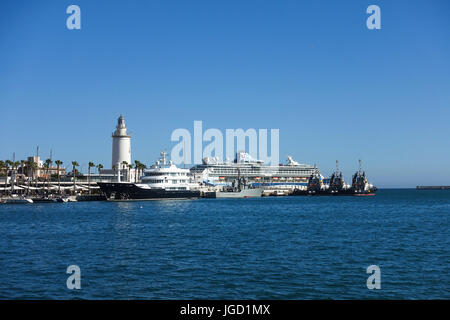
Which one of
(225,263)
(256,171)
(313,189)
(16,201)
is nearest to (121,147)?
(16,201)

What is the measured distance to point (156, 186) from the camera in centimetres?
8875

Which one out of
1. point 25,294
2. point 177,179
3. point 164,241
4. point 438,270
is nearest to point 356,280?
point 438,270

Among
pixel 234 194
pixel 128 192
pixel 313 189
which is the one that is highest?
pixel 128 192

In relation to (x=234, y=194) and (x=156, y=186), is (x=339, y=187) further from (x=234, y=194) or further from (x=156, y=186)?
(x=156, y=186)

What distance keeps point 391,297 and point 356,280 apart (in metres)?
2.27

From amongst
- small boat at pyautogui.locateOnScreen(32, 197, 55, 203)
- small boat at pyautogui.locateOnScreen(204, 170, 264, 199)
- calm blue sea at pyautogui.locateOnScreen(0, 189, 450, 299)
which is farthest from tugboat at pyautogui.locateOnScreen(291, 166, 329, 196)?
calm blue sea at pyautogui.locateOnScreen(0, 189, 450, 299)

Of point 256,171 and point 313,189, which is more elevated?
point 256,171

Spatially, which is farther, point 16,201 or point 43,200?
point 43,200

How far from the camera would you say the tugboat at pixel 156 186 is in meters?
86.2

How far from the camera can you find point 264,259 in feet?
67.9

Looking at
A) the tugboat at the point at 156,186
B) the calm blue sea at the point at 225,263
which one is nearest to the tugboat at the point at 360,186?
the tugboat at the point at 156,186

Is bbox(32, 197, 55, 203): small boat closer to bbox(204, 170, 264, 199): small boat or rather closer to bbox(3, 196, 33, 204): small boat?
bbox(3, 196, 33, 204): small boat

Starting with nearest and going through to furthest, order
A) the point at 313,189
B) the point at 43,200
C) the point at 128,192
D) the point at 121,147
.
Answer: the point at 43,200
the point at 128,192
the point at 121,147
the point at 313,189
